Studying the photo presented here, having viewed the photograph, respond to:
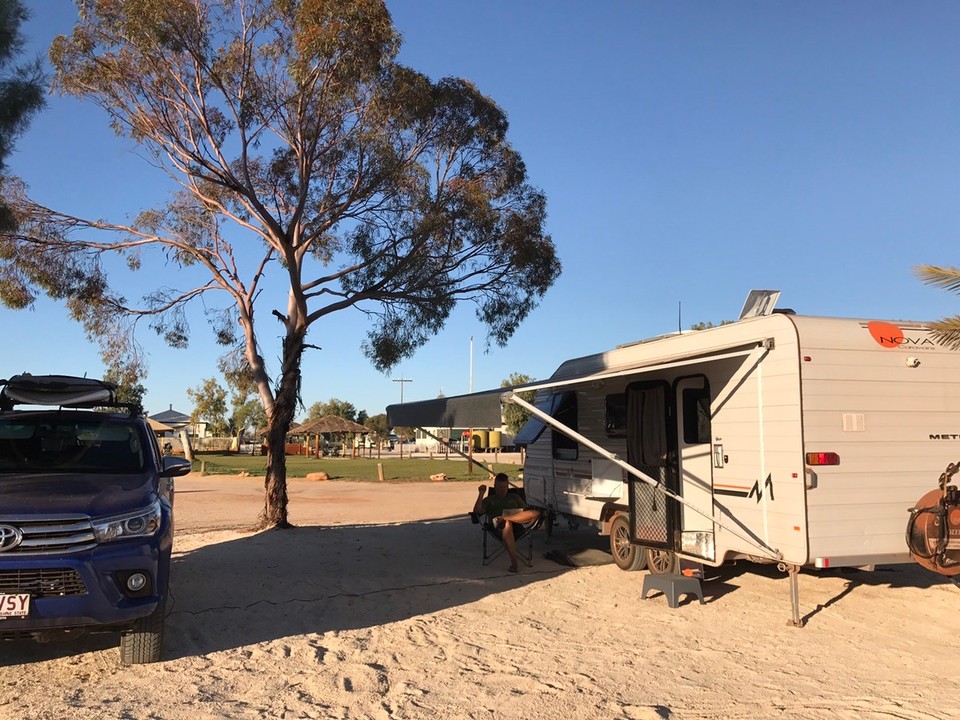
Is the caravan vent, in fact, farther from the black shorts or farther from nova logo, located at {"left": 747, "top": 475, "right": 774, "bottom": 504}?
the black shorts

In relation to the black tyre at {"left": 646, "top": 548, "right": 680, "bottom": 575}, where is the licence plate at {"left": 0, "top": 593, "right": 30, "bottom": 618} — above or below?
above

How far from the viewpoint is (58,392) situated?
7.36m

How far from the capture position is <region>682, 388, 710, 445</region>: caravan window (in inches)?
313

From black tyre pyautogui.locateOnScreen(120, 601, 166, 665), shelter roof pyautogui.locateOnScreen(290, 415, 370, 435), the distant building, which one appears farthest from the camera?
the distant building

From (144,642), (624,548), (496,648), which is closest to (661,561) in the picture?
(624,548)

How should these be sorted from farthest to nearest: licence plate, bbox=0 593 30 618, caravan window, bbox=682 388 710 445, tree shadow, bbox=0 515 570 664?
1. caravan window, bbox=682 388 710 445
2. tree shadow, bbox=0 515 570 664
3. licence plate, bbox=0 593 30 618

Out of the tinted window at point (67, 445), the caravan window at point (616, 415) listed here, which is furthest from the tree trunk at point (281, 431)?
the tinted window at point (67, 445)

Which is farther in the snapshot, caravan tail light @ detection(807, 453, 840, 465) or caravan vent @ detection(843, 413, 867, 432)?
caravan vent @ detection(843, 413, 867, 432)

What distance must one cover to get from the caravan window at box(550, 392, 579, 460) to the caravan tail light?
4.27 metres

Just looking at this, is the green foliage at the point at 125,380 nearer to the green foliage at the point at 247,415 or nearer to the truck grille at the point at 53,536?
the truck grille at the point at 53,536

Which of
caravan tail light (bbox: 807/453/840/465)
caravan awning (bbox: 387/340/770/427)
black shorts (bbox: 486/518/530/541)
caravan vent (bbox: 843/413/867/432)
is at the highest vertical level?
caravan awning (bbox: 387/340/770/427)

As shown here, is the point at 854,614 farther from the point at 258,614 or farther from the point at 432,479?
the point at 432,479

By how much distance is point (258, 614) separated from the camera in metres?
7.06

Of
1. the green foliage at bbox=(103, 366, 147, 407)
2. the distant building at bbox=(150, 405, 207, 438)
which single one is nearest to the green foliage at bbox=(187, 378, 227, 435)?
the distant building at bbox=(150, 405, 207, 438)
